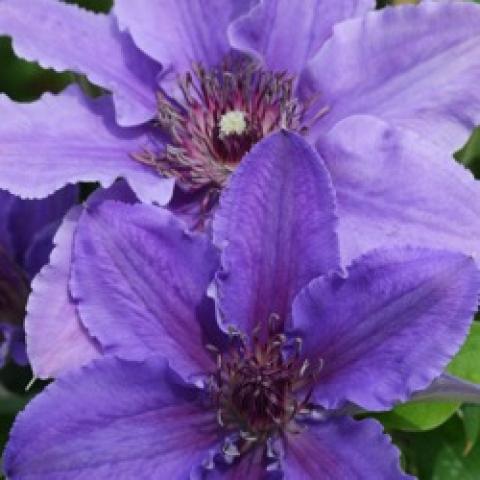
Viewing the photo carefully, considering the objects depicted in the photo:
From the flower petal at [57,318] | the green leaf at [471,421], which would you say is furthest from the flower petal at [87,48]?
the green leaf at [471,421]

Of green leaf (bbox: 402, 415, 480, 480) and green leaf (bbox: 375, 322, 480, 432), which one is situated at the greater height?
green leaf (bbox: 375, 322, 480, 432)

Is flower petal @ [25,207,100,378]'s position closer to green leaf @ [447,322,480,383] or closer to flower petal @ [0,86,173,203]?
flower petal @ [0,86,173,203]

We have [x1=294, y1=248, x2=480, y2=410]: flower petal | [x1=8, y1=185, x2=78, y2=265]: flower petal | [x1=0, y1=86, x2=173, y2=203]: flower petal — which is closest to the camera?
[x1=294, y1=248, x2=480, y2=410]: flower petal

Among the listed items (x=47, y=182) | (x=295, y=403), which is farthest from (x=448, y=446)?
(x=47, y=182)

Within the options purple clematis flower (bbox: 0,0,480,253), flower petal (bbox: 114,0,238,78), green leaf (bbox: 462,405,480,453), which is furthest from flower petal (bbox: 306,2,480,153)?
green leaf (bbox: 462,405,480,453)

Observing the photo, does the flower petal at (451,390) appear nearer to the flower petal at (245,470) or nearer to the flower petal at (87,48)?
the flower petal at (245,470)

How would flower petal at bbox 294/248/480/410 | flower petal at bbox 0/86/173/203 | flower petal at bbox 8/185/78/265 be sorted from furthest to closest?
1. flower petal at bbox 8/185/78/265
2. flower petal at bbox 0/86/173/203
3. flower petal at bbox 294/248/480/410

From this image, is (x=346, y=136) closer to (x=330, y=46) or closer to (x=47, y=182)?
(x=330, y=46)
